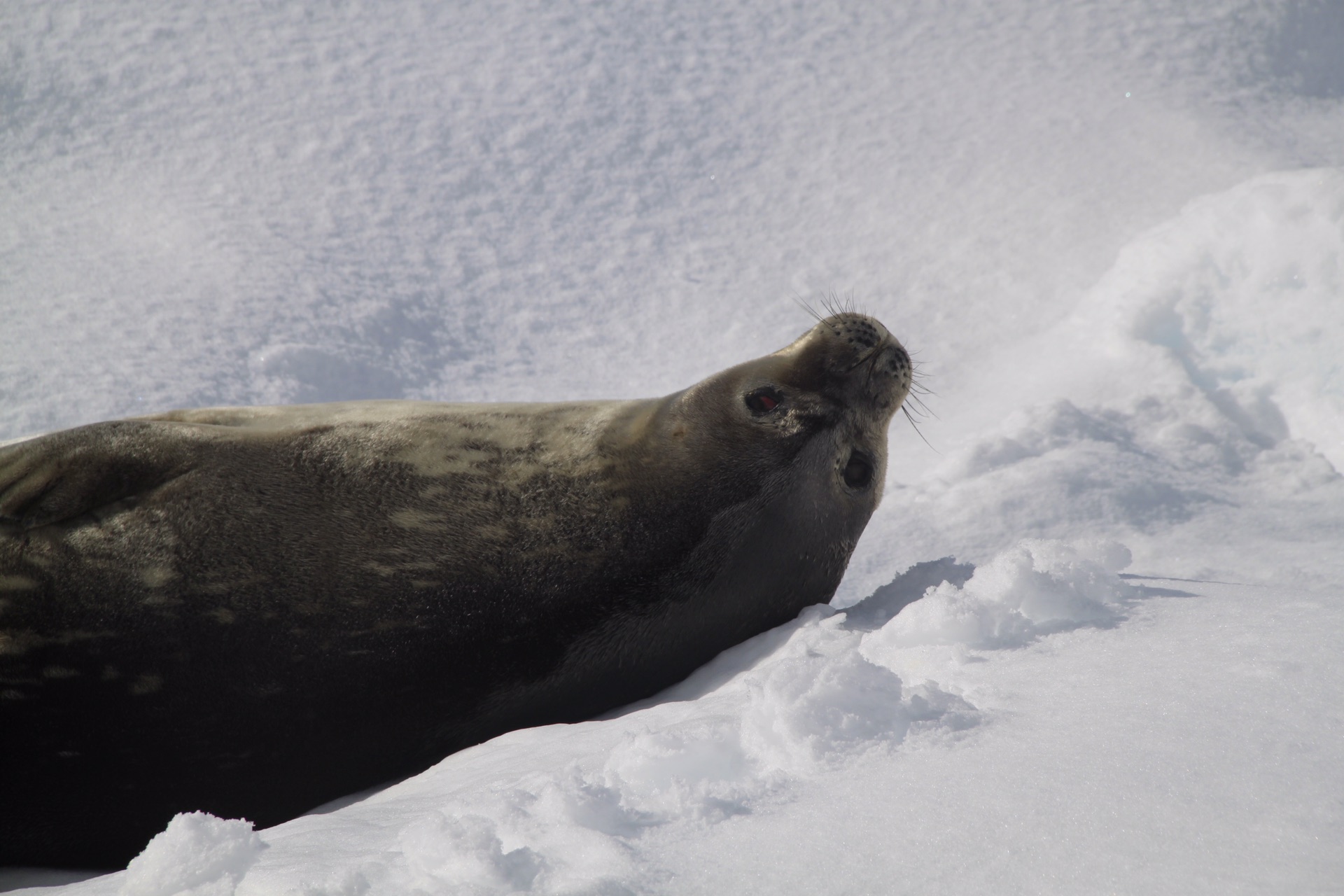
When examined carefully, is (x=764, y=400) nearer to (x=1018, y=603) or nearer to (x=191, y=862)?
(x=1018, y=603)

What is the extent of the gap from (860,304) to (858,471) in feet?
8.16

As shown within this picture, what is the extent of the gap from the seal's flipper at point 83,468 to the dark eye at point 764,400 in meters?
1.57

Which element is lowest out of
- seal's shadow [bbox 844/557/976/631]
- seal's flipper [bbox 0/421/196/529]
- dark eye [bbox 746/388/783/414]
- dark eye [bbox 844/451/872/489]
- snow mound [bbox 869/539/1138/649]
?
seal's shadow [bbox 844/557/976/631]

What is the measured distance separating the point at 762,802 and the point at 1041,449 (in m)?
3.10

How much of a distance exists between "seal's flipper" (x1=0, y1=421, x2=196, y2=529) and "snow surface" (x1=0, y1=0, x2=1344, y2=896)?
88 centimetres

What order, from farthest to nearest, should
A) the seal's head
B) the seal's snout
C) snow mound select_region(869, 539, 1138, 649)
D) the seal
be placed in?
the seal's snout, the seal's head, the seal, snow mound select_region(869, 539, 1138, 649)

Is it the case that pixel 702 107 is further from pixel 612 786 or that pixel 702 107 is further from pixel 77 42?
pixel 612 786

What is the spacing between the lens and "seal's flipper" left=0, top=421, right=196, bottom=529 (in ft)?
8.19

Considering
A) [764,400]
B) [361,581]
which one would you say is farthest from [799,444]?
[361,581]

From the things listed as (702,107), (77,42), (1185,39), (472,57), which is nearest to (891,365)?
(702,107)

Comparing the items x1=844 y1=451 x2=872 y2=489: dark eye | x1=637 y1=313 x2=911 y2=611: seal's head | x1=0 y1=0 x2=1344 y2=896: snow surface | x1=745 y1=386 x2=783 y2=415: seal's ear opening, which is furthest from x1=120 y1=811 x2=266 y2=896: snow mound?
x1=844 y1=451 x2=872 y2=489: dark eye

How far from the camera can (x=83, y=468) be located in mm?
2551

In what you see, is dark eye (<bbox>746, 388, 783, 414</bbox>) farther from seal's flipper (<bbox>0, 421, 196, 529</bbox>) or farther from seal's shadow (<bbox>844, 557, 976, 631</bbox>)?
seal's flipper (<bbox>0, 421, 196, 529</bbox>)

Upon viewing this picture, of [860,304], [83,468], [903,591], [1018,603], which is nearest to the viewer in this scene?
[1018,603]
